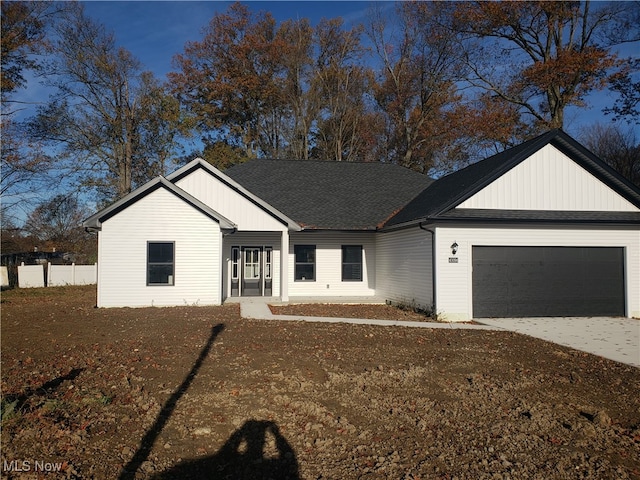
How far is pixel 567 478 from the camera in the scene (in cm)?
423

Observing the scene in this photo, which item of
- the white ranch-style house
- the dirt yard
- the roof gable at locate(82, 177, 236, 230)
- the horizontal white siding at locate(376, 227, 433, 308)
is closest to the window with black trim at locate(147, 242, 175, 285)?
the white ranch-style house

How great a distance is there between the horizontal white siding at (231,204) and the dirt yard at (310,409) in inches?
291

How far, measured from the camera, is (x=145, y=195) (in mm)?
15617

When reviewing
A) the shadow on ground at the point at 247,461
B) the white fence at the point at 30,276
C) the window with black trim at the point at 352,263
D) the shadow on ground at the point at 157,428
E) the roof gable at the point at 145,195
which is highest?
the roof gable at the point at 145,195

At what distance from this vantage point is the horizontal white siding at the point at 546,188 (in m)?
14.4

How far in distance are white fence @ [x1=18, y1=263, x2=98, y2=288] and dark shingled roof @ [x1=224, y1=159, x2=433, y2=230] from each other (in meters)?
11.6

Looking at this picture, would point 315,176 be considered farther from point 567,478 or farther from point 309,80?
point 567,478

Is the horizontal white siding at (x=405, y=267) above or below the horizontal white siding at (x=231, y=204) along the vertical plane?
below

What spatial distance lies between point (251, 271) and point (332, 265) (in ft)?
10.8

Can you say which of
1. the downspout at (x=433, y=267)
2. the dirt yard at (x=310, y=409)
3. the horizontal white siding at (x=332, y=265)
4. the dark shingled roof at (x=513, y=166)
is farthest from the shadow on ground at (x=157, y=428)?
the horizontal white siding at (x=332, y=265)

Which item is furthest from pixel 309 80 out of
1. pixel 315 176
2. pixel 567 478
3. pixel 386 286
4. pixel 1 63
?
pixel 567 478

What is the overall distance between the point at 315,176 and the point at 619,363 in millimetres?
16041

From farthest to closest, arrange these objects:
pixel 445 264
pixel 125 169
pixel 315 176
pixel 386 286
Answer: pixel 125 169
pixel 315 176
pixel 386 286
pixel 445 264

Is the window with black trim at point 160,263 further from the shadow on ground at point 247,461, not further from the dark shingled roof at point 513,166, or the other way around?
the shadow on ground at point 247,461
